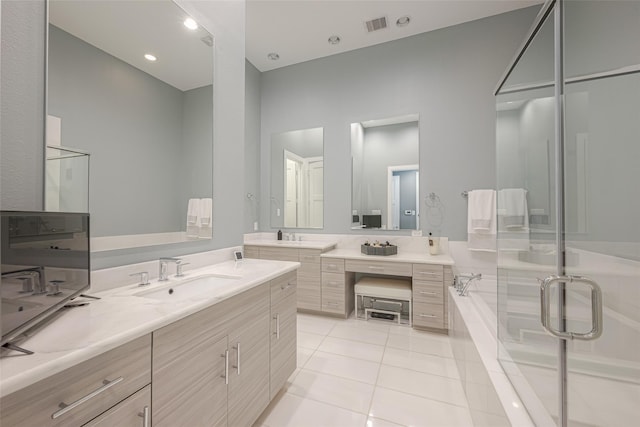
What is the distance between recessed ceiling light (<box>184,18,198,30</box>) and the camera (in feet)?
5.15

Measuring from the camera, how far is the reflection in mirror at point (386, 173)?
3.08m

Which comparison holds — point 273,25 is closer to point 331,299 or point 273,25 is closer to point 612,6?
point 612,6

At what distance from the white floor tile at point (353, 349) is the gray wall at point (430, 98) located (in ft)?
4.64

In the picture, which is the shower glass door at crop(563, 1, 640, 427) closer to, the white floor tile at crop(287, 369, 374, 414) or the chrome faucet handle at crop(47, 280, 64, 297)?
the white floor tile at crop(287, 369, 374, 414)

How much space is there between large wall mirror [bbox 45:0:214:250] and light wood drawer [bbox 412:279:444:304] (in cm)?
208

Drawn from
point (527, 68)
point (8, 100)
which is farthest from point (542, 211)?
point (8, 100)

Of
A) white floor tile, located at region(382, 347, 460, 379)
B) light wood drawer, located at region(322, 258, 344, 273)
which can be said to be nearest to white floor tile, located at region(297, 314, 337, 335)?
light wood drawer, located at region(322, 258, 344, 273)

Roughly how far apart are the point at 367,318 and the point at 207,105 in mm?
2663

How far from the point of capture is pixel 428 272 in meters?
2.50

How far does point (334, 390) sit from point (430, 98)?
3193 millimetres

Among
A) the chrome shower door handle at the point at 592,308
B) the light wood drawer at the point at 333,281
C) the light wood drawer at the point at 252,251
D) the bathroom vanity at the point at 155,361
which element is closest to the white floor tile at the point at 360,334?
the light wood drawer at the point at 333,281

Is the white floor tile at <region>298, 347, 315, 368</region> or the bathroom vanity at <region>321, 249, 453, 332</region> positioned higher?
the bathroom vanity at <region>321, 249, 453, 332</region>

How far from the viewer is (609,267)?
1281 millimetres

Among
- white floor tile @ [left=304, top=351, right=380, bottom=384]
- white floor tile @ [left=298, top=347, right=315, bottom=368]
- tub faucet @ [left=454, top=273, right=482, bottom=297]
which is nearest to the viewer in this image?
white floor tile @ [left=304, top=351, right=380, bottom=384]
